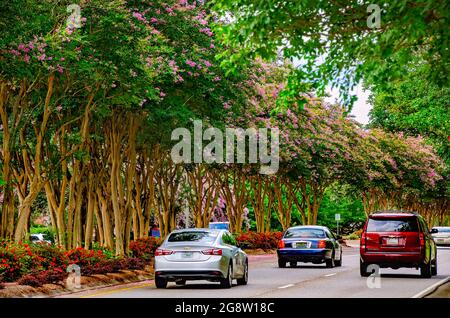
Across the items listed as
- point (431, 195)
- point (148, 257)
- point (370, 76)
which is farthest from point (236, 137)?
point (431, 195)

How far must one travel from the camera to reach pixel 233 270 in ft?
71.9

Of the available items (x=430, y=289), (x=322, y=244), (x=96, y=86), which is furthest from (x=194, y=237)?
(x=322, y=244)

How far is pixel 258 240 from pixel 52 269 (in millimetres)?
27328

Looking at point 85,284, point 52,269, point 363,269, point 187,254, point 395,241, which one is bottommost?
point 85,284

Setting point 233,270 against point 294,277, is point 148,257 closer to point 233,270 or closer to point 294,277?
point 294,277

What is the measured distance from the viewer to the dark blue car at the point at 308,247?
102ft

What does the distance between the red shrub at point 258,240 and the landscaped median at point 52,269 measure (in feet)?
61.1

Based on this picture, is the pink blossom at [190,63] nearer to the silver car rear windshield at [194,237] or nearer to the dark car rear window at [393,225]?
the silver car rear windshield at [194,237]

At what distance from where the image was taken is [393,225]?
25.0 meters

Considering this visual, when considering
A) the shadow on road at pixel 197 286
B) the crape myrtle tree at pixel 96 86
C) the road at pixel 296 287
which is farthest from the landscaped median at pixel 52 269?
the shadow on road at pixel 197 286

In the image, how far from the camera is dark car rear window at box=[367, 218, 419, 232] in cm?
2492

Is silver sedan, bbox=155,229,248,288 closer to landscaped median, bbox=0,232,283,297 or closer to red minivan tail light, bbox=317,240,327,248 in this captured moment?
landscaped median, bbox=0,232,283,297

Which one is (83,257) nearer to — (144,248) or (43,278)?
(43,278)

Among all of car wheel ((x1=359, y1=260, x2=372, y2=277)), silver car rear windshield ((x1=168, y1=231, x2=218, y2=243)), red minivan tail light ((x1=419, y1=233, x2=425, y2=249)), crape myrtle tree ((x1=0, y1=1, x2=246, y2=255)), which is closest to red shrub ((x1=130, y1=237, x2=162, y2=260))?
crape myrtle tree ((x1=0, y1=1, x2=246, y2=255))
